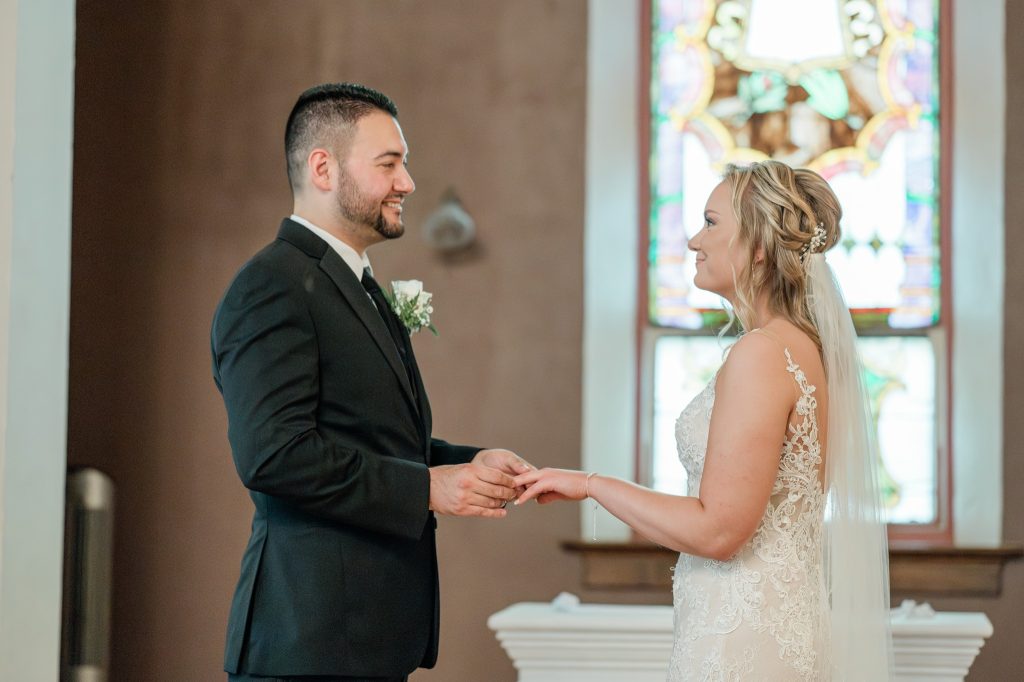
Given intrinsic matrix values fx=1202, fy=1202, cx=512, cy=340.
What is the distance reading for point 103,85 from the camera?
15.6ft

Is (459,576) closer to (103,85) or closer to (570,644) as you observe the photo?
(570,644)

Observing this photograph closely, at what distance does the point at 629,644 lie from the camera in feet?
12.5

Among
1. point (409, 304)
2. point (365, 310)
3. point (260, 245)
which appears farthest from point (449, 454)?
point (260, 245)

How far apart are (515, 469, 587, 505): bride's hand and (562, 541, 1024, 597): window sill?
1.62 metres

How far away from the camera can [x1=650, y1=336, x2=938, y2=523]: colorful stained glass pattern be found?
14.8ft

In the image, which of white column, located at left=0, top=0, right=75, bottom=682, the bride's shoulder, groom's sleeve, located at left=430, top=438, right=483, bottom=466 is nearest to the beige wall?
white column, located at left=0, top=0, right=75, bottom=682

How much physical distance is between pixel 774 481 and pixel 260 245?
2.87 m

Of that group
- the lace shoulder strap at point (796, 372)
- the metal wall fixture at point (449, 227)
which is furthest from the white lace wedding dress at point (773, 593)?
the metal wall fixture at point (449, 227)

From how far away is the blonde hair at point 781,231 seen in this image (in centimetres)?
254

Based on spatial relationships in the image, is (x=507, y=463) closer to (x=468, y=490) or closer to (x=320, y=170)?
(x=468, y=490)

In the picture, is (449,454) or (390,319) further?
(449,454)

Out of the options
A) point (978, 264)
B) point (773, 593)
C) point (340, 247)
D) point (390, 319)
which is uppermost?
point (978, 264)

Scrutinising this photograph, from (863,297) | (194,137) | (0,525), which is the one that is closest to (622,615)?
(863,297)

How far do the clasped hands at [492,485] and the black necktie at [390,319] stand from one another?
0.23 meters
